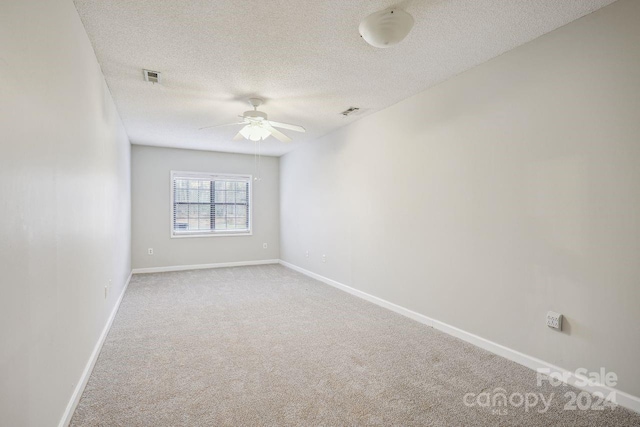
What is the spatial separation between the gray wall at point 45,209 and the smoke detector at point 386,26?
5.72 ft

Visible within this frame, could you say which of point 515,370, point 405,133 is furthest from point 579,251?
point 405,133

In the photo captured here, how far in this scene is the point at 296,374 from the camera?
7.70 feet

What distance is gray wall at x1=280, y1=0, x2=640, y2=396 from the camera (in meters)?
2.01

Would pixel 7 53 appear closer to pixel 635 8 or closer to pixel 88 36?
pixel 88 36

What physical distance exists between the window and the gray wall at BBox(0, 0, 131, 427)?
4.10 m

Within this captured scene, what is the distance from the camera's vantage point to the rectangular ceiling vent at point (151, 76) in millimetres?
2967

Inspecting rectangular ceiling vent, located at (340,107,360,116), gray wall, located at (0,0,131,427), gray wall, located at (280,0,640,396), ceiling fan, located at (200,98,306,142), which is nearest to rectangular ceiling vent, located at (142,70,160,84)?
gray wall, located at (0,0,131,427)

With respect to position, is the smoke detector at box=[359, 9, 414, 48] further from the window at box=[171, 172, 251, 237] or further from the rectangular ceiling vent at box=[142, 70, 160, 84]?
the window at box=[171, 172, 251, 237]

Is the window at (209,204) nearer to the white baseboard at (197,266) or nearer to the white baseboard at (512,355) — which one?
the white baseboard at (197,266)

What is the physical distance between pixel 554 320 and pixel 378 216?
2168mm

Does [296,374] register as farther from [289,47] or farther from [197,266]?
[197,266]

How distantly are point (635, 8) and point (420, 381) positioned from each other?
271 cm

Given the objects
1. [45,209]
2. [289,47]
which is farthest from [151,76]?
[45,209]

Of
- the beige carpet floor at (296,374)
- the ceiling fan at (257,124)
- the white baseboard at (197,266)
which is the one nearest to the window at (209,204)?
the white baseboard at (197,266)
